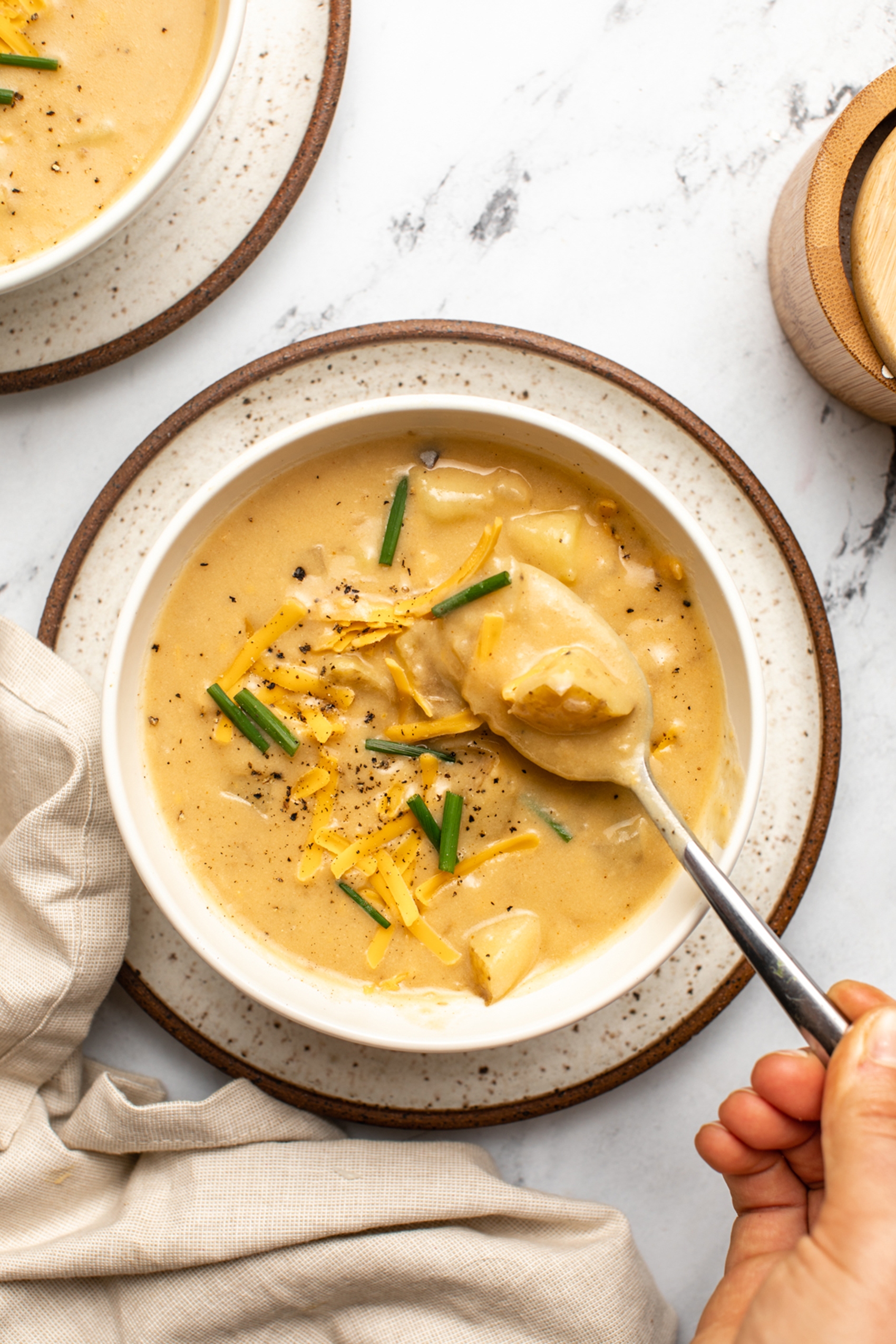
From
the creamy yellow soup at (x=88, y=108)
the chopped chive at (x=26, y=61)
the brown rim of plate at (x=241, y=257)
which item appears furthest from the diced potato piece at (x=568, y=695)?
the chopped chive at (x=26, y=61)

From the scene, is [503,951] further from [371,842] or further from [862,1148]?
[862,1148]

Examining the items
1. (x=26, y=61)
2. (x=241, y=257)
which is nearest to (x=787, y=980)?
(x=241, y=257)

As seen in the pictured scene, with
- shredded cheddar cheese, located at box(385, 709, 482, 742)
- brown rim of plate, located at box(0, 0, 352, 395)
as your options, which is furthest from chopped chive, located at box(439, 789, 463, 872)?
brown rim of plate, located at box(0, 0, 352, 395)

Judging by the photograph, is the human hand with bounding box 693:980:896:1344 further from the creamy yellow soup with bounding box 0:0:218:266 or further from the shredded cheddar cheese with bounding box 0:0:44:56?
the shredded cheddar cheese with bounding box 0:0:44:56

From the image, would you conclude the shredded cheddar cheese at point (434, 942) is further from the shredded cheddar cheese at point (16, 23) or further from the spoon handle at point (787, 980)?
the shredded cheddar cheese at point (16, 23)

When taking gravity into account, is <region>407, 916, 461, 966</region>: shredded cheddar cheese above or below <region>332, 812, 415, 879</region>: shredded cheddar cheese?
below

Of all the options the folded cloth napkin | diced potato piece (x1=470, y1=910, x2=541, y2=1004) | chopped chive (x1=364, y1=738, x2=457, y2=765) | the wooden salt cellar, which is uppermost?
the wooden salt cellar
